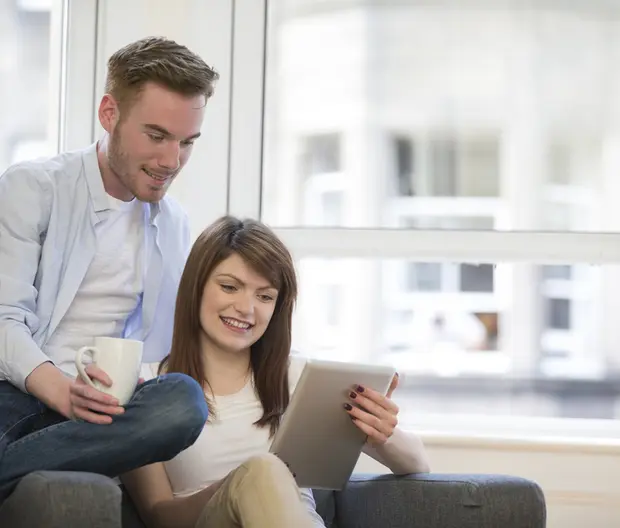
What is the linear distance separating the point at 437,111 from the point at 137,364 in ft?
4.54

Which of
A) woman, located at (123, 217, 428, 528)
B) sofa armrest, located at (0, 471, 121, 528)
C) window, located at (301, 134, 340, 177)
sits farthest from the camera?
window, located at (301, 134, 340, 177)

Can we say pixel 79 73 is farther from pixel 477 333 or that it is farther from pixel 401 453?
pixel 477 333

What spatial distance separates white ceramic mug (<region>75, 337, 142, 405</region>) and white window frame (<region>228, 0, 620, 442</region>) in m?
1.05

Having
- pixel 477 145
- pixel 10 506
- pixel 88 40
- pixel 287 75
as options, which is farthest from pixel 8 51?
pixel 10 506

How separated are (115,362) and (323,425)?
419mm

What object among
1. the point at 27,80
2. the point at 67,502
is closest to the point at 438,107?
the point at 27,80

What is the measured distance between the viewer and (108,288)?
200 cm

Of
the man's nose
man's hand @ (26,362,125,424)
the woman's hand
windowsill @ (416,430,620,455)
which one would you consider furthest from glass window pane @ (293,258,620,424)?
man's hand @ (26,362,125,424)

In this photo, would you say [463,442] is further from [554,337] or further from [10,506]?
[10,506]

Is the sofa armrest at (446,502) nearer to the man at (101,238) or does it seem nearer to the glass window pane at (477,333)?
the man at (101,238)

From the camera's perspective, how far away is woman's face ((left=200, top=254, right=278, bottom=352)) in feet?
6.35

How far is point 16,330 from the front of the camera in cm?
178

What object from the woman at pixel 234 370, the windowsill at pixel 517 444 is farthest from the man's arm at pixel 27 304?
the windowsill at pixel 517 444

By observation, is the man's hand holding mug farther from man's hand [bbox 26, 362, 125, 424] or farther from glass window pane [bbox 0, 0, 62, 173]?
glass window pane [bbox 0, 0, 62, 173]
